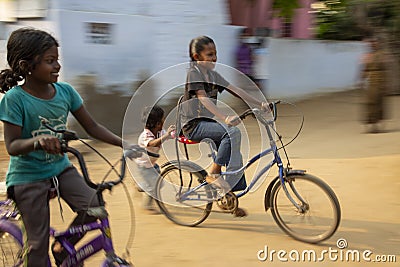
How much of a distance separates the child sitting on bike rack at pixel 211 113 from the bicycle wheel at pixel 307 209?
0.41m

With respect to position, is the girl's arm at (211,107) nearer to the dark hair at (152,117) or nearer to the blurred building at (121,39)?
the dark hair at (152,117)

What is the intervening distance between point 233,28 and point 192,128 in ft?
22.6

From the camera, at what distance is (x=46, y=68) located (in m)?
2.85

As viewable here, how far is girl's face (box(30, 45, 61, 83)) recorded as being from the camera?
285 cm

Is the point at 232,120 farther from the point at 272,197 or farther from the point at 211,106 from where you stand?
the point at 272,197

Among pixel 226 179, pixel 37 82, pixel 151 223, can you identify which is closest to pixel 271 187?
pixel 226 179

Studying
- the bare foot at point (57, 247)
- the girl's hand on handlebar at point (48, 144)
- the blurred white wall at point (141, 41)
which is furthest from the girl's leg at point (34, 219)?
the blurred white wall at point (141, 41)

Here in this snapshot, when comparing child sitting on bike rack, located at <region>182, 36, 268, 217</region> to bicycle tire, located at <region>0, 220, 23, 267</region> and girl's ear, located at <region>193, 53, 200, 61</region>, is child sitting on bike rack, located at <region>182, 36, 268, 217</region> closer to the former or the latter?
girl's ear, located at <region>193, 53, 200, 61</region>

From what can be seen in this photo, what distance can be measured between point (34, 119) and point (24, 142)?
0.21m

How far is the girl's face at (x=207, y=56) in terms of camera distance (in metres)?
4.40

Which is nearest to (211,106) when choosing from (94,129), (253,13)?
(94,129)

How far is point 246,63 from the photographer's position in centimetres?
1102

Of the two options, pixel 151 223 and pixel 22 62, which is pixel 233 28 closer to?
pixel 151 223
